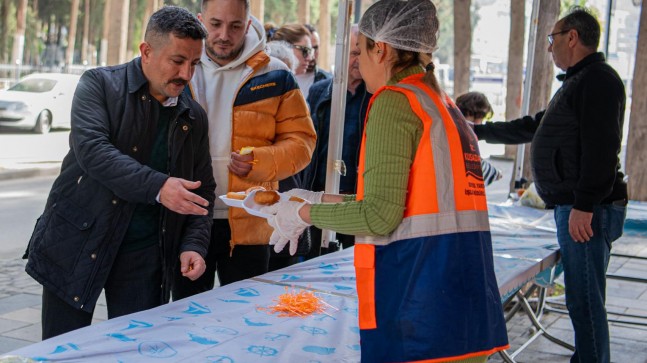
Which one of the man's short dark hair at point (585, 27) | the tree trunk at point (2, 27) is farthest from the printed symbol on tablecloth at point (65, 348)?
the tree trunk at point (2, 27)

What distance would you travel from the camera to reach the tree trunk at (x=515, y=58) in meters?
15.0

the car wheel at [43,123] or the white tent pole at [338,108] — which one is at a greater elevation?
the white tent pole at [338,108]

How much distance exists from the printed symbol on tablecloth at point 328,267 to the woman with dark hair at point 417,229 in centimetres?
108

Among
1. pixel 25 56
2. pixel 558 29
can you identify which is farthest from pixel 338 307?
pixel 25 56

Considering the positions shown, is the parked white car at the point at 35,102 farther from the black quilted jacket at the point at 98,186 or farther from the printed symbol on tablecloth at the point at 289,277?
the black quilted jacket at the point at 98,186

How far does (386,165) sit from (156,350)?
716mm

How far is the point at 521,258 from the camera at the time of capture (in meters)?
3.89

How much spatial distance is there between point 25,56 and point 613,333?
4835 centimetres

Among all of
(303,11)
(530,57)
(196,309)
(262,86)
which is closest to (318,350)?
(196,309)

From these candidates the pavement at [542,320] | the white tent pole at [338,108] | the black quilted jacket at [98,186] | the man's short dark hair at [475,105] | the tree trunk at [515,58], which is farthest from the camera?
the tree trunk at [515,58]

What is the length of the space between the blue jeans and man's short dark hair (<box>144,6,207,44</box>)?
2064 millimetres

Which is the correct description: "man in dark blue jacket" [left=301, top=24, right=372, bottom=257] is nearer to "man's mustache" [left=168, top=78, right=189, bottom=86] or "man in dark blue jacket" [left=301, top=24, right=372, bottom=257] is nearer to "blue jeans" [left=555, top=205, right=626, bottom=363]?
"blue jeans" [left=555, top=205, right=626, bottom=363]

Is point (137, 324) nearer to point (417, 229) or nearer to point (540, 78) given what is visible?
point (417, 229)

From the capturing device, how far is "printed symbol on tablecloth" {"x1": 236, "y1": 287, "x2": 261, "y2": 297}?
8.48 ft
